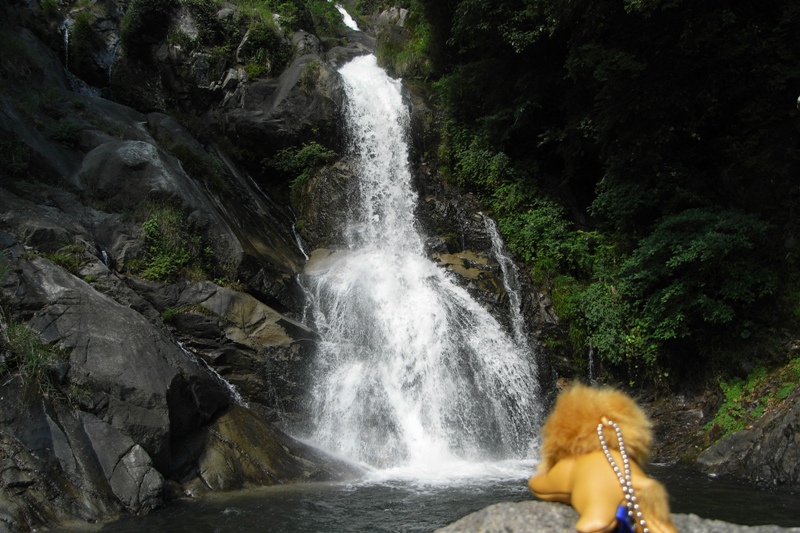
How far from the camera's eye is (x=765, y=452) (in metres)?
7.68

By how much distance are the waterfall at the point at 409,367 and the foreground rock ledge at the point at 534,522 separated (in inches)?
290

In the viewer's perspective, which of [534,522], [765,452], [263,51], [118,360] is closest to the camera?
[534,522]

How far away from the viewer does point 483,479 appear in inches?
322

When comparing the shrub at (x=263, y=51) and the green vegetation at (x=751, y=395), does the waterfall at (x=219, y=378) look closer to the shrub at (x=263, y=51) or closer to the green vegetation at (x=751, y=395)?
the green vegetation at (x=751, y=395)

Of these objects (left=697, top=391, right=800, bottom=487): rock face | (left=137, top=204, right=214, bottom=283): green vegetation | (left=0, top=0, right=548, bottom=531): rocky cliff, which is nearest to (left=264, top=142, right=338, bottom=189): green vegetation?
(left=0, top=0, right=548, bottom=531): rocky cliff

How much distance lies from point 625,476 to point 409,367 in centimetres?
973

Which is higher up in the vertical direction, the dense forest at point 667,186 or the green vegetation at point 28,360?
the dense forest at point 667,186

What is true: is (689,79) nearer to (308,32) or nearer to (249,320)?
(249,320)

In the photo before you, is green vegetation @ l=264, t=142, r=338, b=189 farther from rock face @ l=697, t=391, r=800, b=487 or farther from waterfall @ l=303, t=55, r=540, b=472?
rock face @ l=697, t=391, r=800, b=487

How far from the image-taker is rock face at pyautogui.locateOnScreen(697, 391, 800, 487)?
727 centimetres

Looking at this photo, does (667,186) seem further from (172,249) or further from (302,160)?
(172,249)

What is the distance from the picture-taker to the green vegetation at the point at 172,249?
10.0 meters

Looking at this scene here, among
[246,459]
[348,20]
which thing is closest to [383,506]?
[246,459]

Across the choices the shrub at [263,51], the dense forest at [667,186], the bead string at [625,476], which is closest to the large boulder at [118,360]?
the bead string at [625,476]
